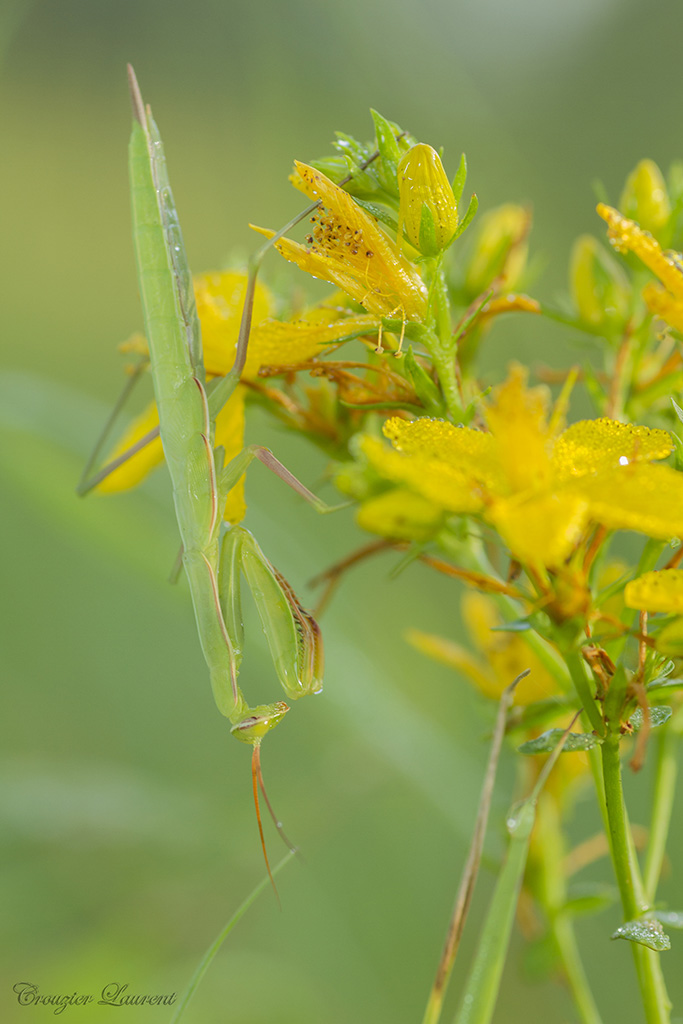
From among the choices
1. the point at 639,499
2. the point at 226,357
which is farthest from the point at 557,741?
the point at 226,357

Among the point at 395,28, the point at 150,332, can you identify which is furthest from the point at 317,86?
the point at 150,332

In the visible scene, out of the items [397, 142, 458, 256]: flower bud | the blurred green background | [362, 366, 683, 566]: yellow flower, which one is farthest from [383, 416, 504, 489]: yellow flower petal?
the blurred green background

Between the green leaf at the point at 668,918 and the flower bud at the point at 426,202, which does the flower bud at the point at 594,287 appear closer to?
the flower bud at the point at 426,202

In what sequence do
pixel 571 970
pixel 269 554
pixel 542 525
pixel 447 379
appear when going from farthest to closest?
pixel 269 554, pixel 571 970, pixel 447 379, pixel 542 525

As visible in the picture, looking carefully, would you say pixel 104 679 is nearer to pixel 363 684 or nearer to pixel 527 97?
pixel 363 684

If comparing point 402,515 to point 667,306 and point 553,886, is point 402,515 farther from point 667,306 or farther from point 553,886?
point 553,886

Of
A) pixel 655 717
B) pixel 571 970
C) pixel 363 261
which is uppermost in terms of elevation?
pixel 363 261
